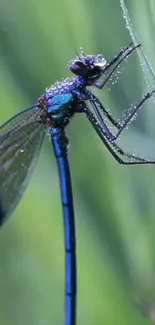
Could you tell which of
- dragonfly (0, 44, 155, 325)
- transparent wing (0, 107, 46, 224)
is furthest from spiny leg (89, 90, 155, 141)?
transparent wing (0, 107, 46, 224)

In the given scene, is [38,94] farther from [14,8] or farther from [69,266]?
[69,266]

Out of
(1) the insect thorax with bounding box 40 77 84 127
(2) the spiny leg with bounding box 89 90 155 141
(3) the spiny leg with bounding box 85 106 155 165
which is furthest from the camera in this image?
(1) the insect thorax with bounding box 40 77 84 127

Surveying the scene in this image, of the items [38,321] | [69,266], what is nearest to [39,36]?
[69,266]

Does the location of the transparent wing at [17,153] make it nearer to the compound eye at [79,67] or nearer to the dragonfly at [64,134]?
the dragonfly at [64,134]

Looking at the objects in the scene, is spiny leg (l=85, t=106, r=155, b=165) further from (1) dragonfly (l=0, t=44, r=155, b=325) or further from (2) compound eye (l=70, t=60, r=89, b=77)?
(2) compound eye (l=70, t=60, r=89, b=77)

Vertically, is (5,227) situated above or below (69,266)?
above

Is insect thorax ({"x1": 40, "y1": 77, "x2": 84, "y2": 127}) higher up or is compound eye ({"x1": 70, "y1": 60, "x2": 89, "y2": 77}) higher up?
compound eye ({"x1": 70, "y1": 60, "x2": 89, "y2": 77})
